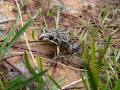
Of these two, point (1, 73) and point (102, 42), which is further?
point (102, 42)

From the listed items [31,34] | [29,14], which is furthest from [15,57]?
[29,14]

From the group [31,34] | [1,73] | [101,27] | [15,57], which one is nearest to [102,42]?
[101,27]

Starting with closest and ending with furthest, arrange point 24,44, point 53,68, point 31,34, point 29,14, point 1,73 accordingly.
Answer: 1. point 1,73
2. point 53,68
3. point 24,44
4. point 31,34
5. point 29,14

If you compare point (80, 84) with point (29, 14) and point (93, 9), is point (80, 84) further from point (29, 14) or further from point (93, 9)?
point (93, 9)

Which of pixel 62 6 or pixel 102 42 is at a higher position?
pixel 62 6

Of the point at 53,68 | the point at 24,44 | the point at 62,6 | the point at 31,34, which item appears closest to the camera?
the point at 53,68

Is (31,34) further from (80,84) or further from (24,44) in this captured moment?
(80,84)
